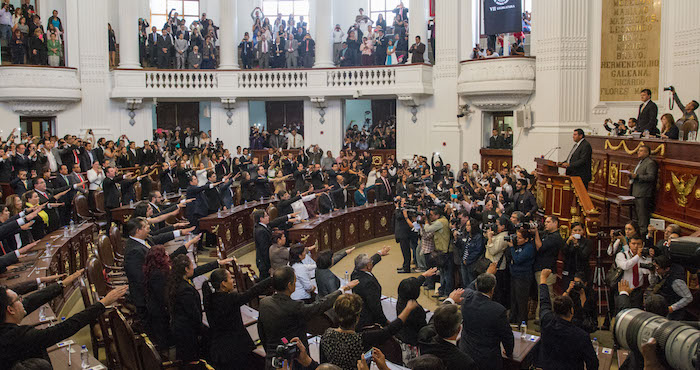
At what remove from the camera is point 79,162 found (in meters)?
16.8

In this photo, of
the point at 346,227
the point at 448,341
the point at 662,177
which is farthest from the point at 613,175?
the point at 448,341

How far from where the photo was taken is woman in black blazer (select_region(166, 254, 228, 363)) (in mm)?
5863

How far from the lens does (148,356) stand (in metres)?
5.52

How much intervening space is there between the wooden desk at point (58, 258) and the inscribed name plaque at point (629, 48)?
13.3 meters

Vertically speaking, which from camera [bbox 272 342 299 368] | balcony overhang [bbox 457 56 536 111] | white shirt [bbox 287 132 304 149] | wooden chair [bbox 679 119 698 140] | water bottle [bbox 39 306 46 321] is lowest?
water bottle [bbox 39 306 46 321]

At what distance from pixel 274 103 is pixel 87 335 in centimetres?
1811

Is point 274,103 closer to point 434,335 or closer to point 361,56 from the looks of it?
point 361,56

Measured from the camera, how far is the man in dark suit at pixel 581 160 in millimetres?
11664

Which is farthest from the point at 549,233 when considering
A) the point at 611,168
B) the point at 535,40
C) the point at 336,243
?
the point at 535,40

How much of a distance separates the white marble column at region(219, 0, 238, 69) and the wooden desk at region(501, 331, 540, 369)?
63.4 ft

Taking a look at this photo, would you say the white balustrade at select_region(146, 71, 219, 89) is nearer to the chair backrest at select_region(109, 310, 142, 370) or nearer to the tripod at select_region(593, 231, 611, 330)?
the tripod at select_region(593, 231, 611, 330)

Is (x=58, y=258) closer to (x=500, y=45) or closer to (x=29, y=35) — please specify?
(x=29, y=35)

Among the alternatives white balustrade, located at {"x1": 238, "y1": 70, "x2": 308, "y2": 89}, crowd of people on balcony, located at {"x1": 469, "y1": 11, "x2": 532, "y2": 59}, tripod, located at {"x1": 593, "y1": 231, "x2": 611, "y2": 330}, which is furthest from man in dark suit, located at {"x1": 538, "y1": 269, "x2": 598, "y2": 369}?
white balustrade, located at {"x1": 238, "y1": 70, "x2": 308, "y2": 89}

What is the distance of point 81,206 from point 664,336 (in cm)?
1229
